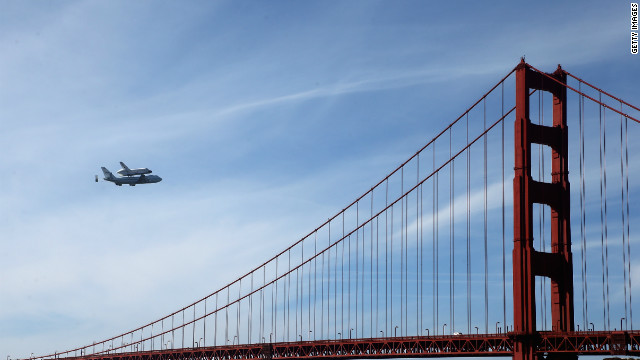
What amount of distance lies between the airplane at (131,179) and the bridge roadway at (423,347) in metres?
30.9

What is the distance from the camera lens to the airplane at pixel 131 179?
160 meters

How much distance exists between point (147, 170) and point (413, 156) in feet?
194

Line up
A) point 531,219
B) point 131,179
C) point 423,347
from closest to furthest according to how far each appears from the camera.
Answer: point 531,219 → point 423,347 → point 131,179

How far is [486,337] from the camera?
298 feet

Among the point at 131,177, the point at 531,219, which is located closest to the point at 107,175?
the point at 131,177

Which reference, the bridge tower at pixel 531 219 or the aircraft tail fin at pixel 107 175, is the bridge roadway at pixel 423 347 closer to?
the bridge tower at pixel 531 219

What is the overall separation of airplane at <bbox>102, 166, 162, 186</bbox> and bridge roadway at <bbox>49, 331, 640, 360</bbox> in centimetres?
3094

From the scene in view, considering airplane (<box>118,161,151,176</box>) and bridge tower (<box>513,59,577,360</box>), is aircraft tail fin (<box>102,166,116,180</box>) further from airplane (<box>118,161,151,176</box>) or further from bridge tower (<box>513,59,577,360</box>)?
bridge tower (<box>513,59,577,360</box>)

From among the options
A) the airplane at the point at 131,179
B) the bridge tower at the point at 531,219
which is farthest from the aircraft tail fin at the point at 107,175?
the bridge tower at the point at 531,219

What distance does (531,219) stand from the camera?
88.1m

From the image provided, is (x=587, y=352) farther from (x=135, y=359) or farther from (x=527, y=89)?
(x=135, y=359)

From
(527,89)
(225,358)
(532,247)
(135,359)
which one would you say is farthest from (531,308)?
(135,359)

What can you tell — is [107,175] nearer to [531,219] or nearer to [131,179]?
[131,179]

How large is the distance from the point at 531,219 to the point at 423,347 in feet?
61.2
